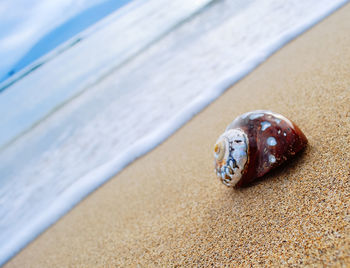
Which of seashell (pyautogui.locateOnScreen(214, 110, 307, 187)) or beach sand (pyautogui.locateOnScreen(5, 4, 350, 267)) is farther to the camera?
seashell (pyautogui.locateOnScreen(214, 110, 307, 187))

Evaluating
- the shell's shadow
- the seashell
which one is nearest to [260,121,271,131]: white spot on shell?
the seashell

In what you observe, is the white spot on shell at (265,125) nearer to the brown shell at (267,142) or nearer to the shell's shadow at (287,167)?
the brown shell at (267,142)

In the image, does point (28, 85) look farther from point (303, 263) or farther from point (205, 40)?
point (303, 263)

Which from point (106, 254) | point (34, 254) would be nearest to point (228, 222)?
point (106, 254)

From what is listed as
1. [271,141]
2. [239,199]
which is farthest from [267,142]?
[239,199]

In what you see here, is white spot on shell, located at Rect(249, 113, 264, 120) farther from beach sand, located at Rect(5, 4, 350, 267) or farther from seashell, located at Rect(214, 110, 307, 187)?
beach sand, located at Rect(5, 4, 350, 267)
